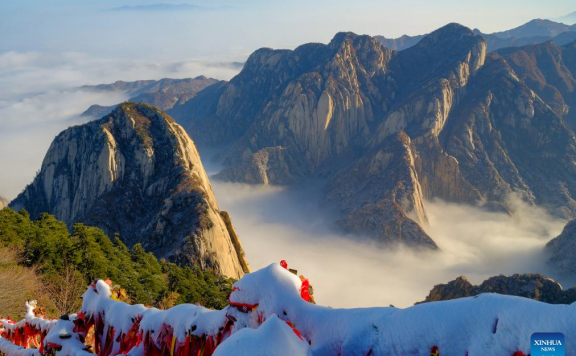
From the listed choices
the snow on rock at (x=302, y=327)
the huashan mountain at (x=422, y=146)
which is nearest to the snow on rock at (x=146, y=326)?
the snow on rock at (x=302, y=327)

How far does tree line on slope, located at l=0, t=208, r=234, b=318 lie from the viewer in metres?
18.8

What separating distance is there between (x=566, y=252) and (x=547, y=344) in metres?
113

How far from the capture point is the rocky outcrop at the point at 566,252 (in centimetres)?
9156

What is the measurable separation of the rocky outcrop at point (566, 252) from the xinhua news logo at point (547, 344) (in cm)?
10844

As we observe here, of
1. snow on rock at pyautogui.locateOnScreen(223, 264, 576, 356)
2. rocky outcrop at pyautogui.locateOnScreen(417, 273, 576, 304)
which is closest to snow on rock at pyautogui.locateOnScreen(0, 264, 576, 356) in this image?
snow on rock at pyautogui.locateOnScreen(223, 264, 576, 356)

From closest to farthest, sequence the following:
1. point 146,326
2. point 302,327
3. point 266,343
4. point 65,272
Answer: point 266,343 < point 302,327 < point 146,326 < point 65,272

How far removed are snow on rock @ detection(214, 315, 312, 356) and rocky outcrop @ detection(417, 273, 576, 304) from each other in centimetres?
3288

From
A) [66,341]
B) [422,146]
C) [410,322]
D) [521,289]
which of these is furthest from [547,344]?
[422,146]

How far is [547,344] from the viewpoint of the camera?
11.0 ft

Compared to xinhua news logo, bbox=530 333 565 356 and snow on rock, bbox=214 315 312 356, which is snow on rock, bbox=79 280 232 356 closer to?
snow on rock, bbox=214 315 312 356

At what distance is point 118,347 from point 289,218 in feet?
522

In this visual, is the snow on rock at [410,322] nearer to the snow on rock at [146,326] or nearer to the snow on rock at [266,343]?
the snow on rock at [266,343]

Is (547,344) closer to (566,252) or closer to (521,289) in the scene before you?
(521,289)

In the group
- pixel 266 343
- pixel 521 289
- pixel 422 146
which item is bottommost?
pixel 422 146
